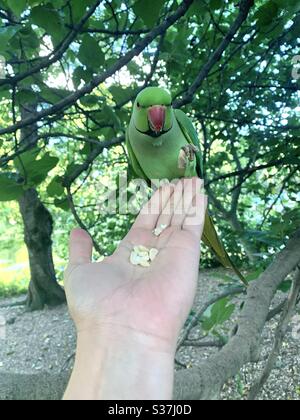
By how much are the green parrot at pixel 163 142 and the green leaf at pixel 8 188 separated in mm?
376

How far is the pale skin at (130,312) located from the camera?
2.28 ft

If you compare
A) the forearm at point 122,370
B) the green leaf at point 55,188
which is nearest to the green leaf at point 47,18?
the green leaf at point 55,188

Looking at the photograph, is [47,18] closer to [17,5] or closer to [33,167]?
[17,5]

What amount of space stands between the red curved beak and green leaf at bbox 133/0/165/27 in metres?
0.21

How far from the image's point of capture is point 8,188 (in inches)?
39.5

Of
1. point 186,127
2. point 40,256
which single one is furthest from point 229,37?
point 40,256

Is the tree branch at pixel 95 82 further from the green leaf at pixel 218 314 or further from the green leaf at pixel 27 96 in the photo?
the green leaf at pixel 218 314

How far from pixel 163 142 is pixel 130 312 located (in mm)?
615

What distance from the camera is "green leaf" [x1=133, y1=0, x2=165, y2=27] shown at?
1.05m

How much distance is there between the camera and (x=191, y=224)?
1.01 m

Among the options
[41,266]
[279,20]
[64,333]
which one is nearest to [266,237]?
[279,20]

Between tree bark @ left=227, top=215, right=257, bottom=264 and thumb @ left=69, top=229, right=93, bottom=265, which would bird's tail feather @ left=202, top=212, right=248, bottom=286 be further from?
thumb @ left=69, top=229, right=93, bottom=265

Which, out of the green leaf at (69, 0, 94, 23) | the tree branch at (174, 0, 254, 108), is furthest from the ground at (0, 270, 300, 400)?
the green leaf at (69, 0, 94, 23)
